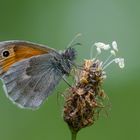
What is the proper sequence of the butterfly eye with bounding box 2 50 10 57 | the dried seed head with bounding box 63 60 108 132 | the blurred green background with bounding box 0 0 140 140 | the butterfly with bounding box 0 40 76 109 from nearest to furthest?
the dried seed head with bounding box 63 60 108 132, the butterfly with bounding box 0 40 76 109, the butterfly eye with bounding box 2 50 10 57, the blurred green background with bounding box 0 0 140 140

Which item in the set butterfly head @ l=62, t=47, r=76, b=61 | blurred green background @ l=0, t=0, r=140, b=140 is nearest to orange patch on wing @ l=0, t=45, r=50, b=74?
butterfly head @ l=62, t=47, r=76, b=61

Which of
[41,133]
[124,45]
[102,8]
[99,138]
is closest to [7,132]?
[41,133]

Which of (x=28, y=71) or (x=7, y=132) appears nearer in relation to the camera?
(x=28, y=71)

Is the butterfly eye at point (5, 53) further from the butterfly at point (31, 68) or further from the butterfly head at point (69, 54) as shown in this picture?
the butterfly head at point (69, 54)

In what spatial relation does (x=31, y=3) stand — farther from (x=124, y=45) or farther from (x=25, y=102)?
(x=25, y=102)

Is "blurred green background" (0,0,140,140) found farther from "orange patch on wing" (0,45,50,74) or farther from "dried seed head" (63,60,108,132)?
"dried seed head" (63,60,108,132)

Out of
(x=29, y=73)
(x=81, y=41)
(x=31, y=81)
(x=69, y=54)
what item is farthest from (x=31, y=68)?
(x=81, y=41)

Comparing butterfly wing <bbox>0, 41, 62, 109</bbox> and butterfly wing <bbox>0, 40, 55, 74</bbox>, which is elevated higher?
butterfly wing <bbox>0, 40, 55, 74</bbox>

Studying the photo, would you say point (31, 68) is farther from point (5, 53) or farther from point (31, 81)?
point (5, 53)
